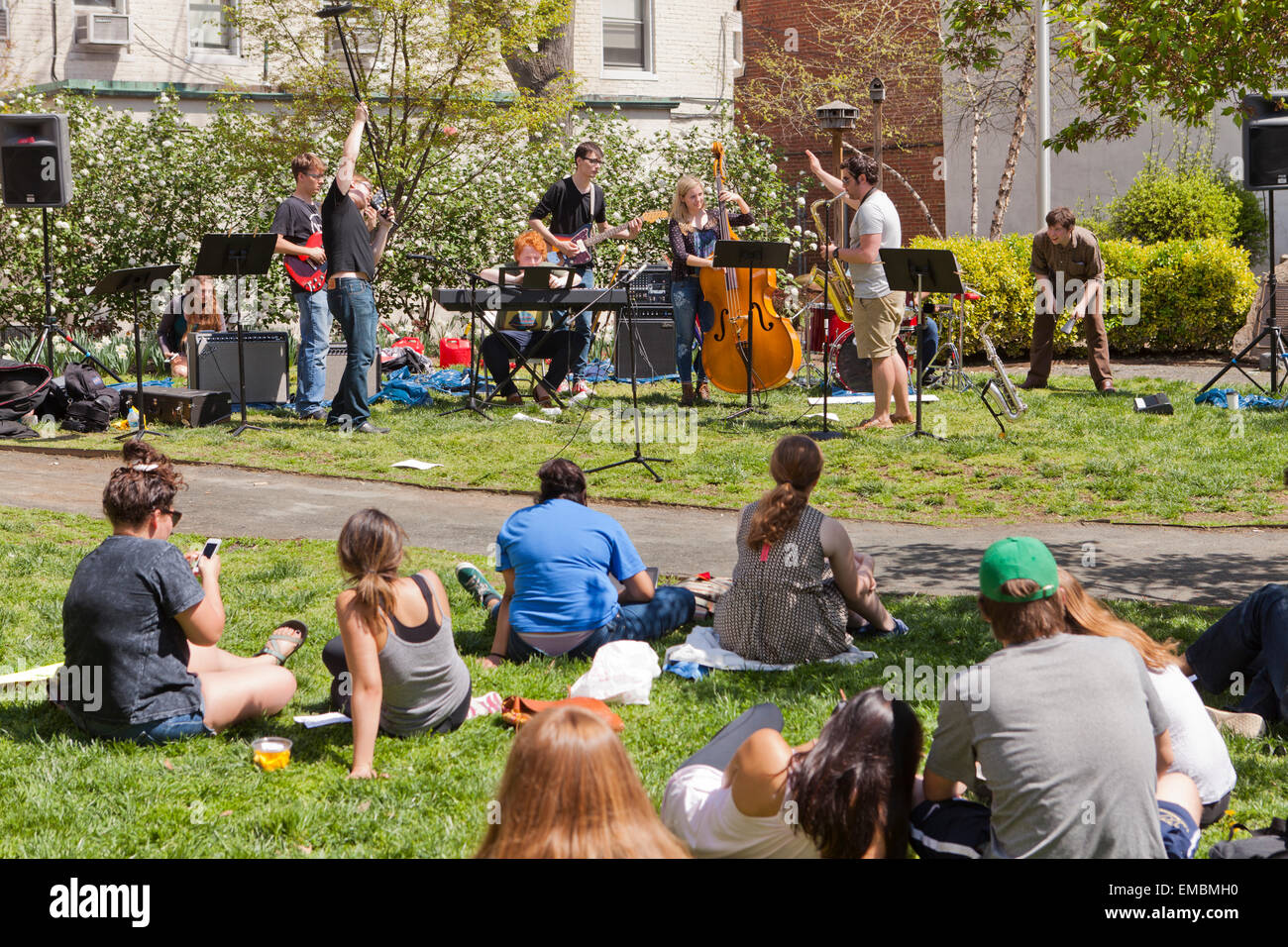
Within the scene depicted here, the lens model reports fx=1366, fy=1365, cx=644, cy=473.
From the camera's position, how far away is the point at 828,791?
139 inches

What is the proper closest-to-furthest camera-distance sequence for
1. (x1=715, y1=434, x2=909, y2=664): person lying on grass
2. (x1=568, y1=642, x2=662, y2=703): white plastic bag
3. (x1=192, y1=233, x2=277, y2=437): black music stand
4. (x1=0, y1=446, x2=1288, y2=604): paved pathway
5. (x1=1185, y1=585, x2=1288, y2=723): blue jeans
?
(x1=1185, y1=585, x2=1288, y2=723): blue jeans → (x1=568, y1=642, x2=662, y2=703): white plastic bag → (x1=715, y1=434, x2=909, y2=664): person lying on grass → (x1=0, y1=446, x2=1288, y2=604): paved pathway → (x1=192, y1=233, x2=277, y2=437): black music stand

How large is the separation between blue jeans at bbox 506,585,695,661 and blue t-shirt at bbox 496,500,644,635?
73 mm

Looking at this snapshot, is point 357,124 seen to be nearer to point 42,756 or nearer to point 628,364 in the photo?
point 628,364

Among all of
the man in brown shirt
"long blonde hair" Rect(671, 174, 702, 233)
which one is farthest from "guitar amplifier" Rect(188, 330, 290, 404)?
the man in brown shirt

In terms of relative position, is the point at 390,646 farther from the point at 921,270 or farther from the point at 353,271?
the point at 353,271

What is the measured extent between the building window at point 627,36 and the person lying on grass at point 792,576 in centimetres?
1872

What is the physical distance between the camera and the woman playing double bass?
1289 centimetres

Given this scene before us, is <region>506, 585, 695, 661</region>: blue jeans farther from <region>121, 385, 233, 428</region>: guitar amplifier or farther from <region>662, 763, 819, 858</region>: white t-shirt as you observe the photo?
<region>121, 385, 233, 428</region>: guitar amplifier

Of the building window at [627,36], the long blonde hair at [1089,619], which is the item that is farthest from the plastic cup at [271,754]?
the building window at [627,36]

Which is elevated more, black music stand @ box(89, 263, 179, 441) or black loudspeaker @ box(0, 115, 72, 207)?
black loudspeaker @ box(0, 115, 72, 207)

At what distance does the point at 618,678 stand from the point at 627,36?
1969cm

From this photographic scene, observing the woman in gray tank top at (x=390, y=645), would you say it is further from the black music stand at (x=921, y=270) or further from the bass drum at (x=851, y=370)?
the bass drum at (x=851, y=370)

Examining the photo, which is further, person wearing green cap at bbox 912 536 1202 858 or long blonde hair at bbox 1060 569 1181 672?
long blonde hair at bbox 1060 569 1181 672
